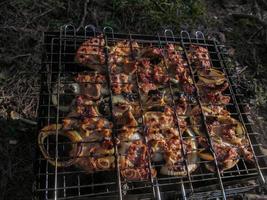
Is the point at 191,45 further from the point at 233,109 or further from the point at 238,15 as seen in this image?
the point at 238,15

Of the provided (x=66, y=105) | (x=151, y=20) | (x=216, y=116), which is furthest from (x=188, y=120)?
(x=151, y=20)

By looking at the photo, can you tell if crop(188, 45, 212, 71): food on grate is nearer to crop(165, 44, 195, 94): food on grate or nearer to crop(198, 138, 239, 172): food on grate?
crop(165, 44, 195, 94): food on grate

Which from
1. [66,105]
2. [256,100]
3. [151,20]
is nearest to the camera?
[66,105]

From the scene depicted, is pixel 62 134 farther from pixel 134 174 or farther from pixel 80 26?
pixel 80 26

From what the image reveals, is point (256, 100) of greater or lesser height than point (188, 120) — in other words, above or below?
above

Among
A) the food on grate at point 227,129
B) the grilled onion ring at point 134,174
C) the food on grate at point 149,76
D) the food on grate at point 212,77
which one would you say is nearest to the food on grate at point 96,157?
the grilled onion ring at point 134,174

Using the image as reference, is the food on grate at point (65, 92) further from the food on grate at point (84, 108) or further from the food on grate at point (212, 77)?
the food on grate at point (212, 77)
